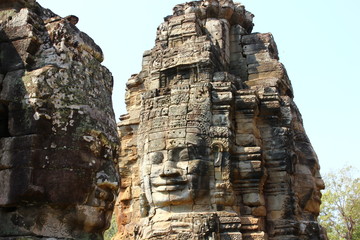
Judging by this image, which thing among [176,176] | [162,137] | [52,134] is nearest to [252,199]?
[176,176]

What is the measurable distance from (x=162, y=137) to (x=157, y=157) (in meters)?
0.49

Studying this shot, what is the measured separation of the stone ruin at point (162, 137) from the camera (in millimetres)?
3436

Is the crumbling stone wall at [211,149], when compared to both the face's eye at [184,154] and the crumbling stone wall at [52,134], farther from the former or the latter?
the crumbling stone wall at [52,134]

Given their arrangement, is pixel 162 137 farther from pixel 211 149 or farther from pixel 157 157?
pixel 211 149

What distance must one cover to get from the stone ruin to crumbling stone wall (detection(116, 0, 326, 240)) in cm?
3

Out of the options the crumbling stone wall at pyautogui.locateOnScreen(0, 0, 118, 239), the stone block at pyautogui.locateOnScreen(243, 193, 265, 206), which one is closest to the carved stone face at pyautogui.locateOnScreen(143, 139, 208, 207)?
the stone block at pyautogui.locateOnScreen(243, 193, 265, 206)

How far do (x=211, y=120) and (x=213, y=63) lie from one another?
5.75 ft

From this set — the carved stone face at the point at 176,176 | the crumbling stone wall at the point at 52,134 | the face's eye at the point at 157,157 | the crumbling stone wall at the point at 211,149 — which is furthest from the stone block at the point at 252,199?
the crumbling stone wall at the point at 52,134

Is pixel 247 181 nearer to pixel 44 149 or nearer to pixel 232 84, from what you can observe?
→ pixel 232 84

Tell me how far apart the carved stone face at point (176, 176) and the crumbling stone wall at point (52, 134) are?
7.03m

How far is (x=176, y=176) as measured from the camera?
430 inches

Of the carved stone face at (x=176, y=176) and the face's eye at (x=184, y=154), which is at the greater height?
the face's eye at (x=184, y=154)

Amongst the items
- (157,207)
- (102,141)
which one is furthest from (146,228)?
(102,141)

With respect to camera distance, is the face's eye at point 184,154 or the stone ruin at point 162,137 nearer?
the stone ruin at point 162,137
